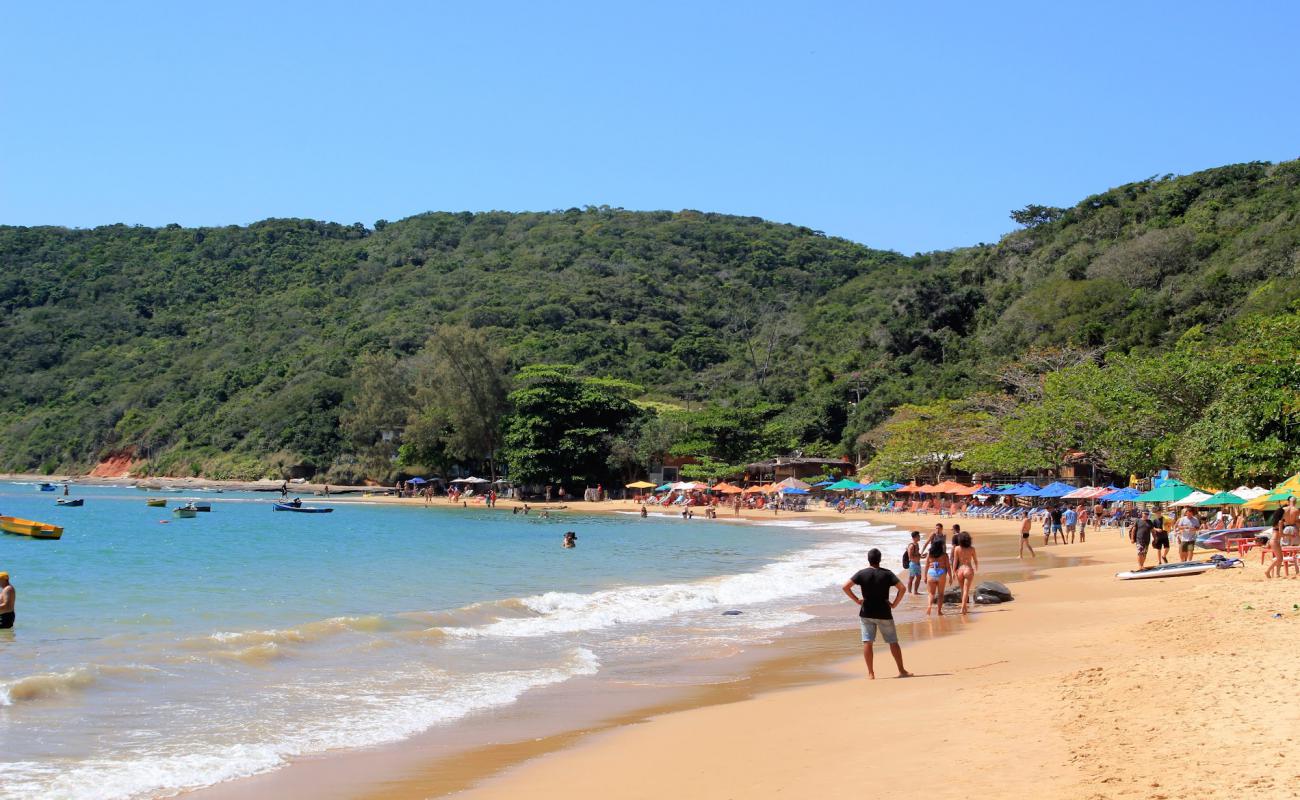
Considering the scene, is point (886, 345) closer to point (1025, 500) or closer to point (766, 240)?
point (1025, 500)

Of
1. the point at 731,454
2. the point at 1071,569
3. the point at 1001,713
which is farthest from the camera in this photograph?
the point at 731,454

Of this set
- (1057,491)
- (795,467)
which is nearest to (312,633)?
(1057,491)

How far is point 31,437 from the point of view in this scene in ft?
352

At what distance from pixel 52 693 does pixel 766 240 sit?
136 metres

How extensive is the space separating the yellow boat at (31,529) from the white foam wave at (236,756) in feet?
93.9

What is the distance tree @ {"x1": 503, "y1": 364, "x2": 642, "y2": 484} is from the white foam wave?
5926 cm

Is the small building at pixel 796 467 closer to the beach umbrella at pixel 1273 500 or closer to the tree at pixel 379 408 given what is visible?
the tree at pixel 379 408

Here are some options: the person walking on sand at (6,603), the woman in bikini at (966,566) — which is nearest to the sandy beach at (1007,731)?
the woman in bikini at (966,566)

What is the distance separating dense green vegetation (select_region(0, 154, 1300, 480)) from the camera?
47.8 metres

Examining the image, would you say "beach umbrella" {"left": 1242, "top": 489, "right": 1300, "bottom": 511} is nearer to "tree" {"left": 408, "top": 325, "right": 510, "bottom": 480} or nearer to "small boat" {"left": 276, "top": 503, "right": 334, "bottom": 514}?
"small boat" {"left": 276, "top": 503, "right": 334, "bottom": 514}

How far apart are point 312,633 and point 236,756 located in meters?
6.44

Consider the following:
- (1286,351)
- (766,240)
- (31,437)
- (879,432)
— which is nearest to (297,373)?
(31,437)

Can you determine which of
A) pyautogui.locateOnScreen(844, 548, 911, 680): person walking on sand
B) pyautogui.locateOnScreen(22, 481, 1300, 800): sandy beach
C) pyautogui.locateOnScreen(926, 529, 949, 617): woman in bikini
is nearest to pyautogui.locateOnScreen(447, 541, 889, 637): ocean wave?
pyautogui.locateOnScreen(926, 529, 949, 617): woman in bikini

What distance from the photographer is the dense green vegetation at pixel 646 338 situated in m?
47.8
